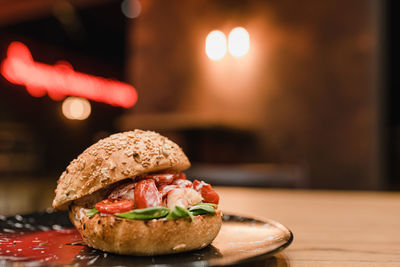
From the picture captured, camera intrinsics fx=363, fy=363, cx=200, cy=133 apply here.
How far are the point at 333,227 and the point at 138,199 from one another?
2.66ft

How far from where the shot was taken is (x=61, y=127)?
12570 mm

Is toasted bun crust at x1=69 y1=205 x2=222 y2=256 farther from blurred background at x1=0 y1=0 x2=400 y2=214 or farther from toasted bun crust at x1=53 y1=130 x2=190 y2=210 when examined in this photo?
blurred background at x1=0 y1=0 x2=400 y2=214

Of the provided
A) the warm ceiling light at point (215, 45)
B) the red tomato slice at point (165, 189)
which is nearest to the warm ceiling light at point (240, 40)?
the warm ceiling light at point (215, 45)

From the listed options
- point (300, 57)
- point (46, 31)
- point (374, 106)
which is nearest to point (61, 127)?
point (46, 31)

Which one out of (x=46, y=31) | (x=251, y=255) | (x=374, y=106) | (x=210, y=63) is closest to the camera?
(x=251, y=255)

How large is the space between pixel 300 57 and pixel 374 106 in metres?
1.40

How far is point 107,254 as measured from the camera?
95 cm

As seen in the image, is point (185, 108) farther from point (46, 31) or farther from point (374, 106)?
point (46, 31)

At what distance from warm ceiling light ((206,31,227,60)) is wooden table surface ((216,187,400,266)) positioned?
4553mm

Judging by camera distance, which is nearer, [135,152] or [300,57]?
[135,152]

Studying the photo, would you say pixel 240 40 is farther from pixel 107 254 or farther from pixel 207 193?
pixel 107 254

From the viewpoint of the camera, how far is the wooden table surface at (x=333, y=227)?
36.2 inches

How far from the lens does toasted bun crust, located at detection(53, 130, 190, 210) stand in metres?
1.03

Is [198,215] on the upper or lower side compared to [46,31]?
lower
